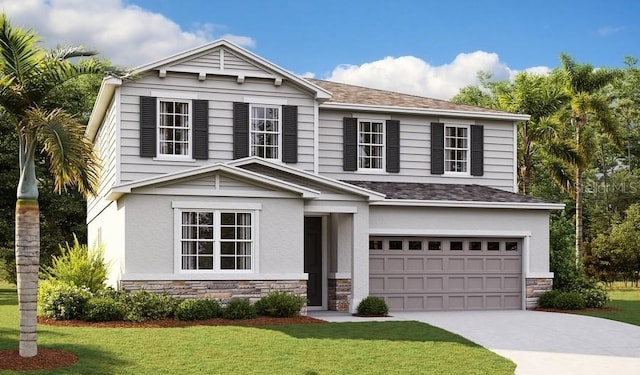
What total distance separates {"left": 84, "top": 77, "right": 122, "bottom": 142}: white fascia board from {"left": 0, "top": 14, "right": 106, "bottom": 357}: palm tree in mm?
7733

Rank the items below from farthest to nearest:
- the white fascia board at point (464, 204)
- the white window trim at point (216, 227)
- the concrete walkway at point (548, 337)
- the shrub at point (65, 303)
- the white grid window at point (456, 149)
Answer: the white grid window at point (456, 149) < the white fascia board at point (464, 204) < the white window trim at point (216, 227) < the shrub at point (65, 303) < the concrete walkway at point (548, 337)

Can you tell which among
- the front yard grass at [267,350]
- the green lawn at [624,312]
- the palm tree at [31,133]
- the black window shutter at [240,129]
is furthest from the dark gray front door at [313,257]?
the palm tree at [31,133]

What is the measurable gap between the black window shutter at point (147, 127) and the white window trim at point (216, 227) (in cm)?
284

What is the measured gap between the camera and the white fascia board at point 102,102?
2105 centimetres

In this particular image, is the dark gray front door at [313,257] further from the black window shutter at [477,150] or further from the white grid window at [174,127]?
the black window shutter at [477,150]

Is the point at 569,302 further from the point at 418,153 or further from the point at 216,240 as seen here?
the point at 216,240

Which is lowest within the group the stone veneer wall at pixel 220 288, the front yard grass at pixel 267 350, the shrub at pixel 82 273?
Answer: the front yard grass at pixel 267 350

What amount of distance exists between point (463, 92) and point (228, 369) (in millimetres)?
40334

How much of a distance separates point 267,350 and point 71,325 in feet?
16.0

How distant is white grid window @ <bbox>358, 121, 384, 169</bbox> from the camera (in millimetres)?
24828

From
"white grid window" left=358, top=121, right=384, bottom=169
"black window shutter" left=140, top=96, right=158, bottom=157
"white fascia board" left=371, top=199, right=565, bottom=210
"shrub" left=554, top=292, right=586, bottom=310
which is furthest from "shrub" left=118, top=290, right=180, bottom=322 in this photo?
"shrub" left=554, top=292, right=586, bottom=310

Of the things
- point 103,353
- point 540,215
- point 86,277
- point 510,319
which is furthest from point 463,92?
point 103,353

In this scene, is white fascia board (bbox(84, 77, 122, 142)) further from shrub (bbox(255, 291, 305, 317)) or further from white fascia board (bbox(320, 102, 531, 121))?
shrub (bbox(255, 291, 305, 317))

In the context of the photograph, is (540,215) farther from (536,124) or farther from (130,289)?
(130,289)
